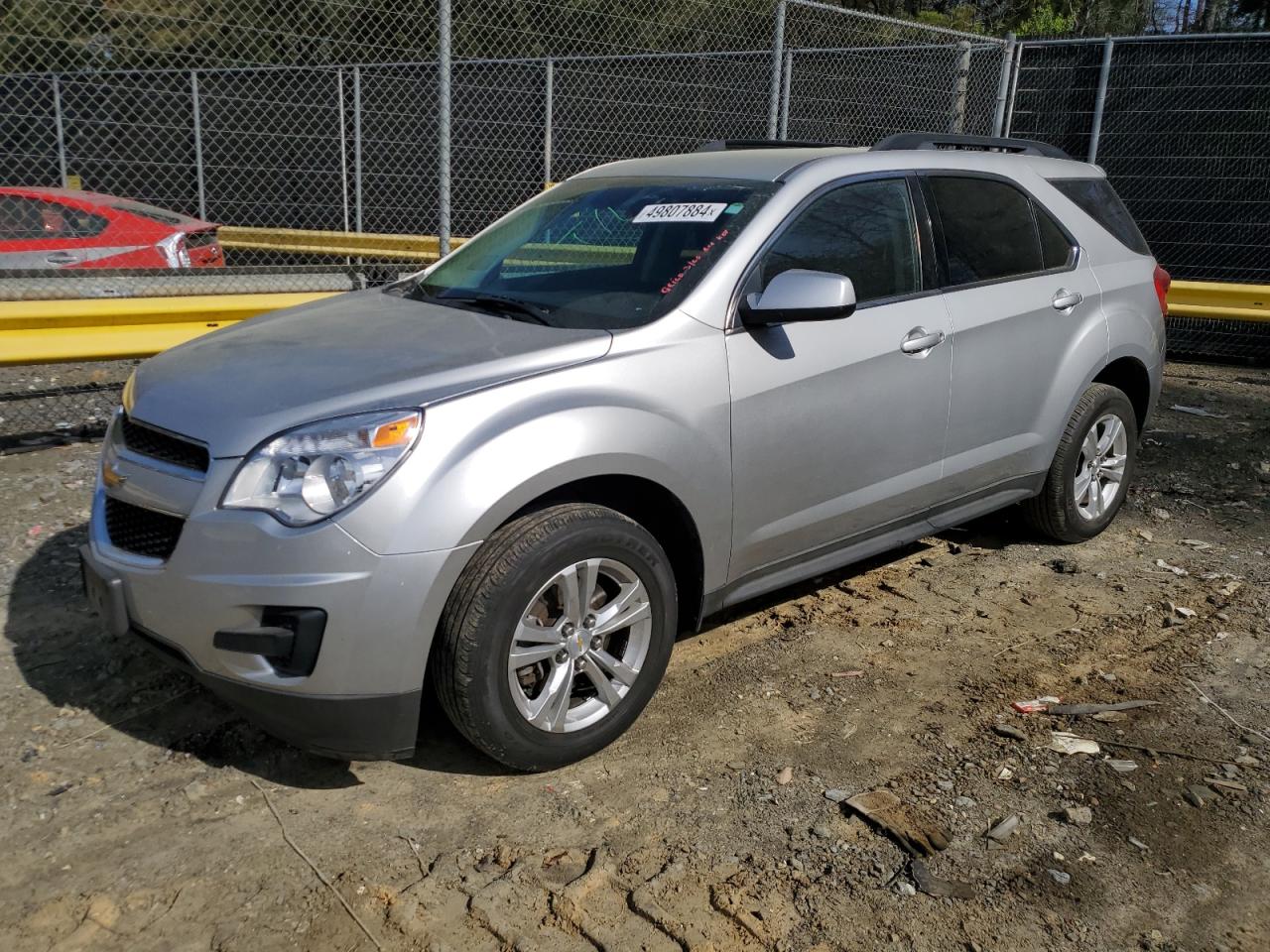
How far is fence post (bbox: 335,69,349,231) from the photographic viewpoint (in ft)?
39.1

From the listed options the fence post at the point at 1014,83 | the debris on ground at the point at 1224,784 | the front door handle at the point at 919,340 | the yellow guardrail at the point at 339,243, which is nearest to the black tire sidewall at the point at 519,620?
the front door handle at the point at 919,340

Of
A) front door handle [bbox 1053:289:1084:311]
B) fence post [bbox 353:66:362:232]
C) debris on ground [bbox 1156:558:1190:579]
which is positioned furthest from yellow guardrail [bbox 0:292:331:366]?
fence post [bbox 353:66:362:232]

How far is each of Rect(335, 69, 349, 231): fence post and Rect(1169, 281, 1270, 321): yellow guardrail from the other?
8.34m

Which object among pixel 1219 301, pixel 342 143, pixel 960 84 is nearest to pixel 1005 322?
pixel 960 84

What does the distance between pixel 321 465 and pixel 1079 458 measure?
11.9 ft

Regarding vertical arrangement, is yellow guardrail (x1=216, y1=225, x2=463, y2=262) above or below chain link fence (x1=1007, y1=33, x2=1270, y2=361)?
below

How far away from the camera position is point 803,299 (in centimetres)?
355

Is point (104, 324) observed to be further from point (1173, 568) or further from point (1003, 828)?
point (1173, 568)

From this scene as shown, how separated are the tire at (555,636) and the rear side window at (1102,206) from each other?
9.81ft

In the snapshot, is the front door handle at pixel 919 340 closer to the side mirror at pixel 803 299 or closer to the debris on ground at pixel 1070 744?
the side mirror at pixel 803 299

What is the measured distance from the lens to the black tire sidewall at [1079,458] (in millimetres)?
5062

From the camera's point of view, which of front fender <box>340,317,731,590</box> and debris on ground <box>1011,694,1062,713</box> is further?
debris on ground <box>1011,694,1062,713</box>

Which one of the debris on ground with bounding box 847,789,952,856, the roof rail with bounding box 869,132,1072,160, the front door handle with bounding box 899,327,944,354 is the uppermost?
the roof rail with bounding box 869,132,1072,160

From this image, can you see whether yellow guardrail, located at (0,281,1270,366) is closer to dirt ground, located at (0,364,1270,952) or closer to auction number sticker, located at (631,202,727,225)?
dirt ground, located at (0,364,1270,952)
